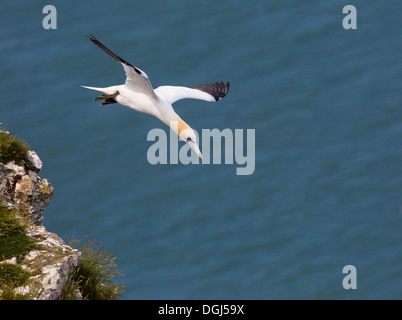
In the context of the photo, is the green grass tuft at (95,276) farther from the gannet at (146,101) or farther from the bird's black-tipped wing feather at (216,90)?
the bird's black-tipped wing feather at (216,90)

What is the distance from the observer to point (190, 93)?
79.9 feet

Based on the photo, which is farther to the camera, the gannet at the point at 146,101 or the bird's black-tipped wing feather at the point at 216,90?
the bird's black-tipped wing feather at the point at 216,90

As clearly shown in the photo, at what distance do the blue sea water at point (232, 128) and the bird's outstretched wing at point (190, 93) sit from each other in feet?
109

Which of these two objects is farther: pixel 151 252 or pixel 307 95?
pixel 307 95

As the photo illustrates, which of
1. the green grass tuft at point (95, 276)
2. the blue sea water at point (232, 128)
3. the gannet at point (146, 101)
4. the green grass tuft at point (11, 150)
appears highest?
the blue sea water at point (232, 128)

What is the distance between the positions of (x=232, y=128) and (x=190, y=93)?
153 ft

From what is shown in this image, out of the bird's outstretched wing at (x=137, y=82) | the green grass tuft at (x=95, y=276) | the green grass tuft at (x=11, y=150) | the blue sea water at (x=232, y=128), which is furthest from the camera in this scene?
the blue sea water at (x=232, y=128)

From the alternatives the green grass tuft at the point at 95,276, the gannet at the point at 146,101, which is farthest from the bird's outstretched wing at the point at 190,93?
the green grass tuft at the point at 95,276

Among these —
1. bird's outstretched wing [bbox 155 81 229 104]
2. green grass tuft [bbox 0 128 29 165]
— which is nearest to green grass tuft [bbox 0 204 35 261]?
green grass tuft [bbox 0 128 29 165]

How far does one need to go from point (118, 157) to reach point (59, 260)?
55.9 metres

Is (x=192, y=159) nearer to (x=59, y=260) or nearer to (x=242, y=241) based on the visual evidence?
(x=242, y=241)

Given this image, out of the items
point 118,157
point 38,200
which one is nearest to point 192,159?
point 118,157

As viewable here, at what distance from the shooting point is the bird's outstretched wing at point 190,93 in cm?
2273

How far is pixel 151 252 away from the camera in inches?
2459
